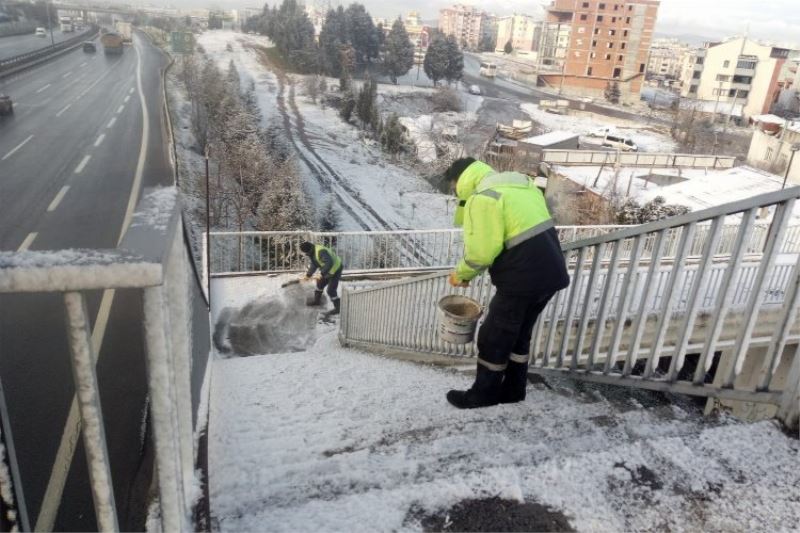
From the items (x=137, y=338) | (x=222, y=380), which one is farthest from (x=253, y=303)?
(x=222, y=380)

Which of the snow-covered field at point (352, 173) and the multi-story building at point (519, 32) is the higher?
the multi-story building at point (519, 32)

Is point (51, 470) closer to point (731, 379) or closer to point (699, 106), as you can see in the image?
point (731, 379)

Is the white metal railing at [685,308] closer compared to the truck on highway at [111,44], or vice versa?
the white metal railing at [685,308]

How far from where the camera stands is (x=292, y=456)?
3.71 metres

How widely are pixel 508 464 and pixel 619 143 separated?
55.8 metres

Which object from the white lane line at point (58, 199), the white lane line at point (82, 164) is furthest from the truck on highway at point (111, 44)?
the white lane line at point (58, 199)

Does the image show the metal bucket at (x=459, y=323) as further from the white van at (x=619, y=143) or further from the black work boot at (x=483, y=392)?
the white van at (x=619, y=143)

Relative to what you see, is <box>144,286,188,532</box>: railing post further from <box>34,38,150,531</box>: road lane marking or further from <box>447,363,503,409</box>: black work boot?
<box>447,363,503,409</box>: black work boot

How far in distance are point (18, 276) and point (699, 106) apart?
283 ft

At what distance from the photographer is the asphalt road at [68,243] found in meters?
4.34

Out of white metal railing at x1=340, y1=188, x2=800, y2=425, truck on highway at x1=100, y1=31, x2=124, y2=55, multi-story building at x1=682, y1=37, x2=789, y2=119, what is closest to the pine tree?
truck on highway at x1=100, y1=31, x2=124, y2=55

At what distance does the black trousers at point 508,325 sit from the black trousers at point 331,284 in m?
6.92

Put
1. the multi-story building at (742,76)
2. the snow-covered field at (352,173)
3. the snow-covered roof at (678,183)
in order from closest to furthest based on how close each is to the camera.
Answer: the snow-covered roof at (678,183) < the snow-covered field at (352,173) < the multi-story building at (742,76)

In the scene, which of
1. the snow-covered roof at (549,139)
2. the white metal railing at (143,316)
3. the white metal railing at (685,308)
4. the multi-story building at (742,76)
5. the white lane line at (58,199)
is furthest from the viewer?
the multi-story building at (742,76)
